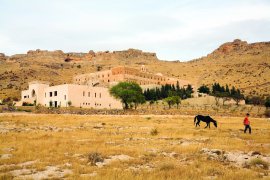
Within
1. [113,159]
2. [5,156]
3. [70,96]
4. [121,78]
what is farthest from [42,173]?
[121,78]

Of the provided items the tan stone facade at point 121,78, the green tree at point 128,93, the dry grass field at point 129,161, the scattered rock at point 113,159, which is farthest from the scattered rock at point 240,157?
the tan stone facade at point 121,78

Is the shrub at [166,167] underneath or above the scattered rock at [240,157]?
above

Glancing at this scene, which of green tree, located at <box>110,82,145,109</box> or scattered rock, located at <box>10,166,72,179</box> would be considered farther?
green tree, located at <box>110,82,145,109</box>

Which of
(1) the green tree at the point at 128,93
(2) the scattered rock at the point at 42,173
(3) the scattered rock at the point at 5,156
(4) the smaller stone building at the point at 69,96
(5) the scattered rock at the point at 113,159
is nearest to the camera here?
(2) the scattered rock at the point at 42,173

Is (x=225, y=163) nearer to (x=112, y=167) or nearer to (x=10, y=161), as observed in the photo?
(x=112, y=167)

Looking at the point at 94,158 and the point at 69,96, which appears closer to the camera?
the point at 94,158

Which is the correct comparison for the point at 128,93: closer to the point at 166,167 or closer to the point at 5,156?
the point at 5,156

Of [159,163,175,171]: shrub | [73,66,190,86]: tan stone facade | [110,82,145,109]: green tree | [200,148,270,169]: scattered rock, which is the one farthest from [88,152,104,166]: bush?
[73,66,190,86]: tan stone facade

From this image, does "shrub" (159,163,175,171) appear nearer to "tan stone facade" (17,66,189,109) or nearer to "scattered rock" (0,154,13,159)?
"scattered rock" (0,154,13,159)

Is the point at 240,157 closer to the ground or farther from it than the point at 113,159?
closer to the ground

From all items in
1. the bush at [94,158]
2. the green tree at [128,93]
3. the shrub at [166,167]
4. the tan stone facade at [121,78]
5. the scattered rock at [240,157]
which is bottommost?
the scattered rock at [240,157]

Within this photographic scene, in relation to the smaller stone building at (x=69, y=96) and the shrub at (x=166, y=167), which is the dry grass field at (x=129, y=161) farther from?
the smaller stone building at (x=69, y=96)

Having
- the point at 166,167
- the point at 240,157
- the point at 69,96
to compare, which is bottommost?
the point at 240,157

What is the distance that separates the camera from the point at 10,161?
15.7 meters
